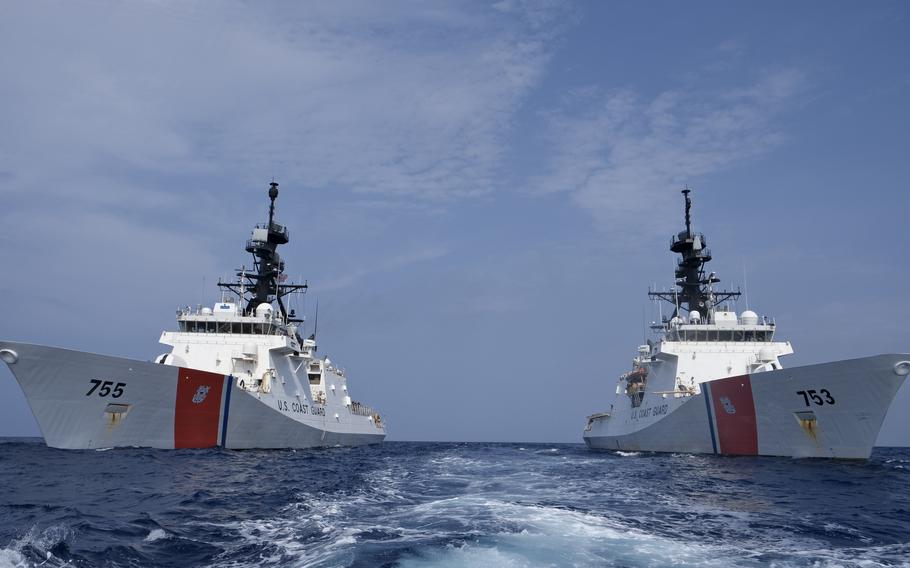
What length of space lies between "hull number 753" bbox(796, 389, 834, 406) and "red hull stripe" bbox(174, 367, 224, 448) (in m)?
19.3

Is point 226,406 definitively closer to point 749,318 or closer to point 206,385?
point 206,385

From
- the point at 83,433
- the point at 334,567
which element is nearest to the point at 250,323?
the point at 83,433

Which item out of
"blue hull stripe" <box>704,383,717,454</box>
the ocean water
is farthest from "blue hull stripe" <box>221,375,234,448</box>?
"blue hull stripe" <box>704,383,717,454</box>

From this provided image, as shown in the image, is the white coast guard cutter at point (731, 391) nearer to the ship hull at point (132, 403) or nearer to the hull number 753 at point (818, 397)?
the hull number 753 at point (818, 397)

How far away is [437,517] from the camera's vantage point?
9.79 m

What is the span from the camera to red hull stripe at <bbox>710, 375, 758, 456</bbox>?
20562 mm

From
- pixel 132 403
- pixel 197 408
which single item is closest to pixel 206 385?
pixel 197 408

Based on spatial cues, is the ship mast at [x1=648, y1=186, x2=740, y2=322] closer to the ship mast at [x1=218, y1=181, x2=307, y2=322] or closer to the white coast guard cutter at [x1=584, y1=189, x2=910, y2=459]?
the white coast guard cutter at [x1=584, y1=189, x2=910, y2=459]

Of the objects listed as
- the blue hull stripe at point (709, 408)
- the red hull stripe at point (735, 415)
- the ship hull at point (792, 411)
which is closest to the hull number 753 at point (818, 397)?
the ship hull at point (792, 411)

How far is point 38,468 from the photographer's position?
14492 millimetres

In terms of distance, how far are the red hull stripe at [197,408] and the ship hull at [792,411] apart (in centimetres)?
1755

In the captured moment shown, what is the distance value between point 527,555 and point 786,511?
231 inches

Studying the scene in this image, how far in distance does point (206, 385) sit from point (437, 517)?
552 inches

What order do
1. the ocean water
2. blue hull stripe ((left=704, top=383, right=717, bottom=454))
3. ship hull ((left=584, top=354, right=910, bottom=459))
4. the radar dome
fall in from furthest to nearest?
the radar dome
blue hull stripe ((left=704, top=383, right=717, bottom=454))
ship hull ((left=584, top=354, right=910, bottom=459))
the ocean water
